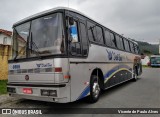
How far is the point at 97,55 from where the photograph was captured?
7.66m

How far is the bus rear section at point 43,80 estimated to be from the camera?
5.39 m

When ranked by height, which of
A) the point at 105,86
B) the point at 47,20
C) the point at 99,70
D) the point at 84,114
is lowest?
the point at 84,114

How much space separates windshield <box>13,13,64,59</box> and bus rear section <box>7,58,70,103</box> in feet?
1.03

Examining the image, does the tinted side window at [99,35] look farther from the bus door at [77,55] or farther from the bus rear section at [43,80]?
the bus rear section at [43,80]

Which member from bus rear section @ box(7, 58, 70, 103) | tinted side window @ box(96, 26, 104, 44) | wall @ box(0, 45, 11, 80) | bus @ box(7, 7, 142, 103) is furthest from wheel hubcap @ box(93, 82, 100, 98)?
wall @ box(0, 45, 11, 80)

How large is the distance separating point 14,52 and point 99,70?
10.7 ft

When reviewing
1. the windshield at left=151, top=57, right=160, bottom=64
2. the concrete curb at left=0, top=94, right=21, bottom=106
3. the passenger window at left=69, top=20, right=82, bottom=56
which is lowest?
the concrete curb at left=0, top=94, right=21, bottom=106

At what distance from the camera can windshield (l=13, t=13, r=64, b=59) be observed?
5.63m

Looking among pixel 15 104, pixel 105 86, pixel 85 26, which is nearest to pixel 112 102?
pixel 105 86

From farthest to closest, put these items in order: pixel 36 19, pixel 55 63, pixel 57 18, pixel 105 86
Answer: pixel 105 86 < pixel 36 19 < pixel 57 18 < pixel 55 63

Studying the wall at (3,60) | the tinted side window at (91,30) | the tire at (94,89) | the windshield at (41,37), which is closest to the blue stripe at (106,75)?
the tire at (94,89)

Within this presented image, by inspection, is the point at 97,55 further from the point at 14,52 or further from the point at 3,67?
the point at 3,67

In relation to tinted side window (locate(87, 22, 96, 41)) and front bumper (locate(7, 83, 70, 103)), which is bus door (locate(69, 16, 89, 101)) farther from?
tinted side window (locate(87, 22, 96, 41))

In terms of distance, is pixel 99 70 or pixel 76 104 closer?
pixel 76 104
